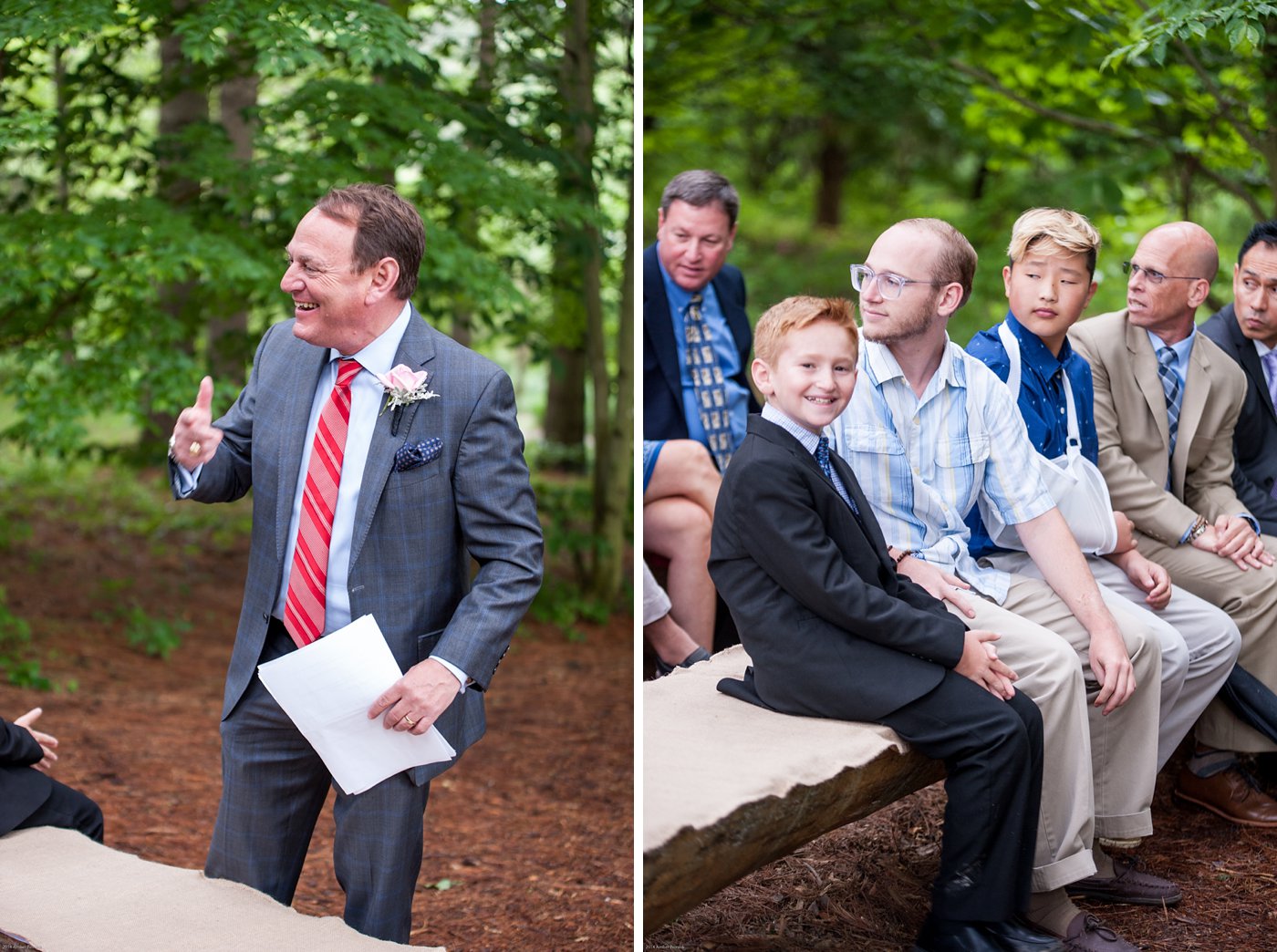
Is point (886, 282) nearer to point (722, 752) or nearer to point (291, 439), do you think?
point (722, 752)

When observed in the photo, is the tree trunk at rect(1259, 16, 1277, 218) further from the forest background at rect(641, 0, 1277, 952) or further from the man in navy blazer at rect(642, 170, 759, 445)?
the man in navy blazer at rect(642, 170, 759, 445)

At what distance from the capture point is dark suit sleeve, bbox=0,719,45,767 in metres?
3.02

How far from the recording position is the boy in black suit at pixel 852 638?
270 cm

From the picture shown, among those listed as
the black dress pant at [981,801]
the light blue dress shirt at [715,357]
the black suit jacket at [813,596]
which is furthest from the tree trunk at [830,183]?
the black dress pant at [981,801]

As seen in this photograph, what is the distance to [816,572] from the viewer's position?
2.70 m

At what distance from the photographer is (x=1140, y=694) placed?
3193mm

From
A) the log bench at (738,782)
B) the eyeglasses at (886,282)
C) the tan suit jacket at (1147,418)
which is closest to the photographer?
the log bench at (738,782)

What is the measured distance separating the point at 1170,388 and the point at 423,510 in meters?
2.42

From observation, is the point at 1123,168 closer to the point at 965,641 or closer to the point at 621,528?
the point at 621,528

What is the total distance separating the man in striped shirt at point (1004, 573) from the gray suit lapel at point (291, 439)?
1.19 m

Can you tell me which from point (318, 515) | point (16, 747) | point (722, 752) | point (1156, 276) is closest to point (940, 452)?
point (722, 752)

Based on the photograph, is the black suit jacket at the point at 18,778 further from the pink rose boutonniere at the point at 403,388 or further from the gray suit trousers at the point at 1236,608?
the gray suit trousers at the point at 1236,608

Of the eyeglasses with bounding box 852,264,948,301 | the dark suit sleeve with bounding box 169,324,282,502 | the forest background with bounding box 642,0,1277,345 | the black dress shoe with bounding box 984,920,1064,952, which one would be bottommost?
the black dress shoe with bounding box 984,920,1064,952

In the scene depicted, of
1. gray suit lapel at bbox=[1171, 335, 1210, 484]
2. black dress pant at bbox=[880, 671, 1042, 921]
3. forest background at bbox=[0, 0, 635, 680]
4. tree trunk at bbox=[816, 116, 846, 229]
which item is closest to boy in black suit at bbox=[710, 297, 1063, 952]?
black dress pant at bbox=[880, 671, 1042, 921]
